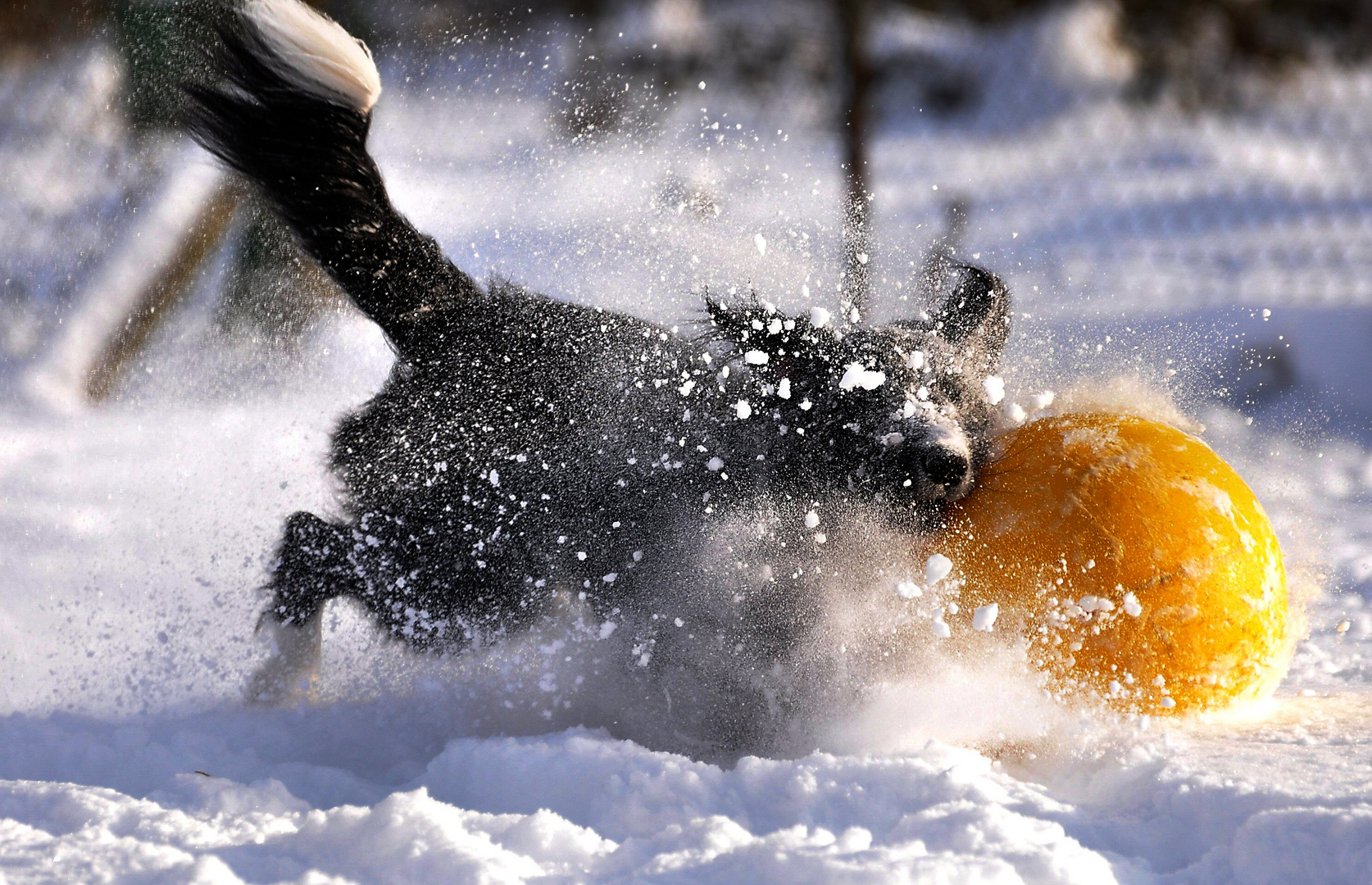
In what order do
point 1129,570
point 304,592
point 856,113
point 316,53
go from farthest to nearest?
point 856,113 → point 304,592 → point 316,53 → point 1129,570

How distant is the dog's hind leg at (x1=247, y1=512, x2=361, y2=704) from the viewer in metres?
2.34

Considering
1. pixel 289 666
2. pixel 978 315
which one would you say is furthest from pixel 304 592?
pixel 978 315

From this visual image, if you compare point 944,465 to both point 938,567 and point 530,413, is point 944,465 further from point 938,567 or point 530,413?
point 530,413

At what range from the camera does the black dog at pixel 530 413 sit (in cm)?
207

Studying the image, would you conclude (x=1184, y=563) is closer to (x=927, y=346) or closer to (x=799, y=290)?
(x=927, y=346)

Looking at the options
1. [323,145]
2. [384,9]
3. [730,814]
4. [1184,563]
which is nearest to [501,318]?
[323,145]

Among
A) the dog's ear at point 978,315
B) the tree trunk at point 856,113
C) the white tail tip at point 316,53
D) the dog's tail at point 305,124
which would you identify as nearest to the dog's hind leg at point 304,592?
the dog's tail at point 305,124

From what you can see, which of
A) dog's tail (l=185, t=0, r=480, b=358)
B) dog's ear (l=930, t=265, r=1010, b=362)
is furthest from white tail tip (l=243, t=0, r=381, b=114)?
dog's ear (l=930, t=265, r=1010, b=362)

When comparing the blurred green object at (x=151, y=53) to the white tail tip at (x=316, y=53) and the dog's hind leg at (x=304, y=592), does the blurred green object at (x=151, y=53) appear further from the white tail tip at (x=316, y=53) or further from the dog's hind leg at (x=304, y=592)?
the dog's hind leg at (x=304, y=592)

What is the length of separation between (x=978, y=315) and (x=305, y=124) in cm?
192

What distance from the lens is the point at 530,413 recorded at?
2352 mm

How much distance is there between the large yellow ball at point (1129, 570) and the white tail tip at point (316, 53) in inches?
75.6

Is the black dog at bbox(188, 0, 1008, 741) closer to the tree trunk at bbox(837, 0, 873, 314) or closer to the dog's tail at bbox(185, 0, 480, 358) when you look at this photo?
the dog's tail at bbox(185, 0, 480, 358)

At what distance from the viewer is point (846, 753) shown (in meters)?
1.72
